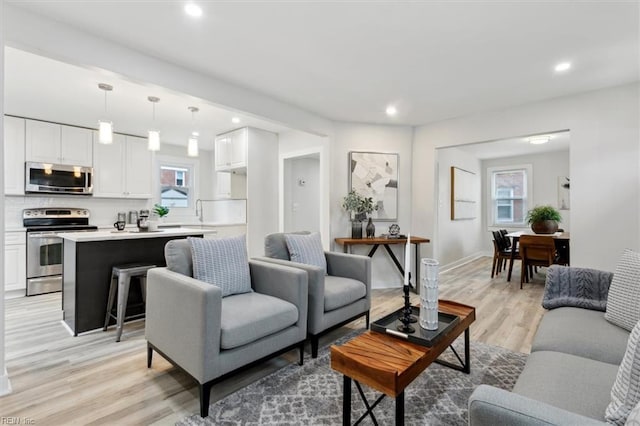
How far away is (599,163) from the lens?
323 cm

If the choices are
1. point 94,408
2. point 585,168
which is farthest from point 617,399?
point 585,168

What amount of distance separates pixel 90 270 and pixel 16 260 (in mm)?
2184

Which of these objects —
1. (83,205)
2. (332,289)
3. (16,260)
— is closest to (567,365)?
(332,289)

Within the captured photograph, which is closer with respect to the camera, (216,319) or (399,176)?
(216,319)

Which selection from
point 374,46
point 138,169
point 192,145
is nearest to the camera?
point 374,46

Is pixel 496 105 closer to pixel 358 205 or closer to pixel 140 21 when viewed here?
pixel 358 205

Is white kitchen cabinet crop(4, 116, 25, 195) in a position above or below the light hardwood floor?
above

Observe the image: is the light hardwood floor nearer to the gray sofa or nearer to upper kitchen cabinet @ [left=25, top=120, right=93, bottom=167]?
the gray sofa

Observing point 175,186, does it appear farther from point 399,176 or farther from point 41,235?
point 399,176

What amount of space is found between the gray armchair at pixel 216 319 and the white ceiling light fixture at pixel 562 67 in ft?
9.38

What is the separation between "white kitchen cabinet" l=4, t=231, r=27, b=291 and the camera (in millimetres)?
3941

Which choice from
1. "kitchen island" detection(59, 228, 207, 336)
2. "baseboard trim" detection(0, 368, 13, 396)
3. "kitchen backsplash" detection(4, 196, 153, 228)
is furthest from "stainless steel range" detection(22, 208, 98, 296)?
"baseboard trim" detection(0, 368, 13, 396)

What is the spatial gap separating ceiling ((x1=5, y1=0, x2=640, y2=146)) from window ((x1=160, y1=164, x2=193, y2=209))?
8.08 feet

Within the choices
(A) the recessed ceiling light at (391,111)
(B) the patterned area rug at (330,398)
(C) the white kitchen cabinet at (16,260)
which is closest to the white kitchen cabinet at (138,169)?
(C) the white kitchen cabinet at (16,260)
